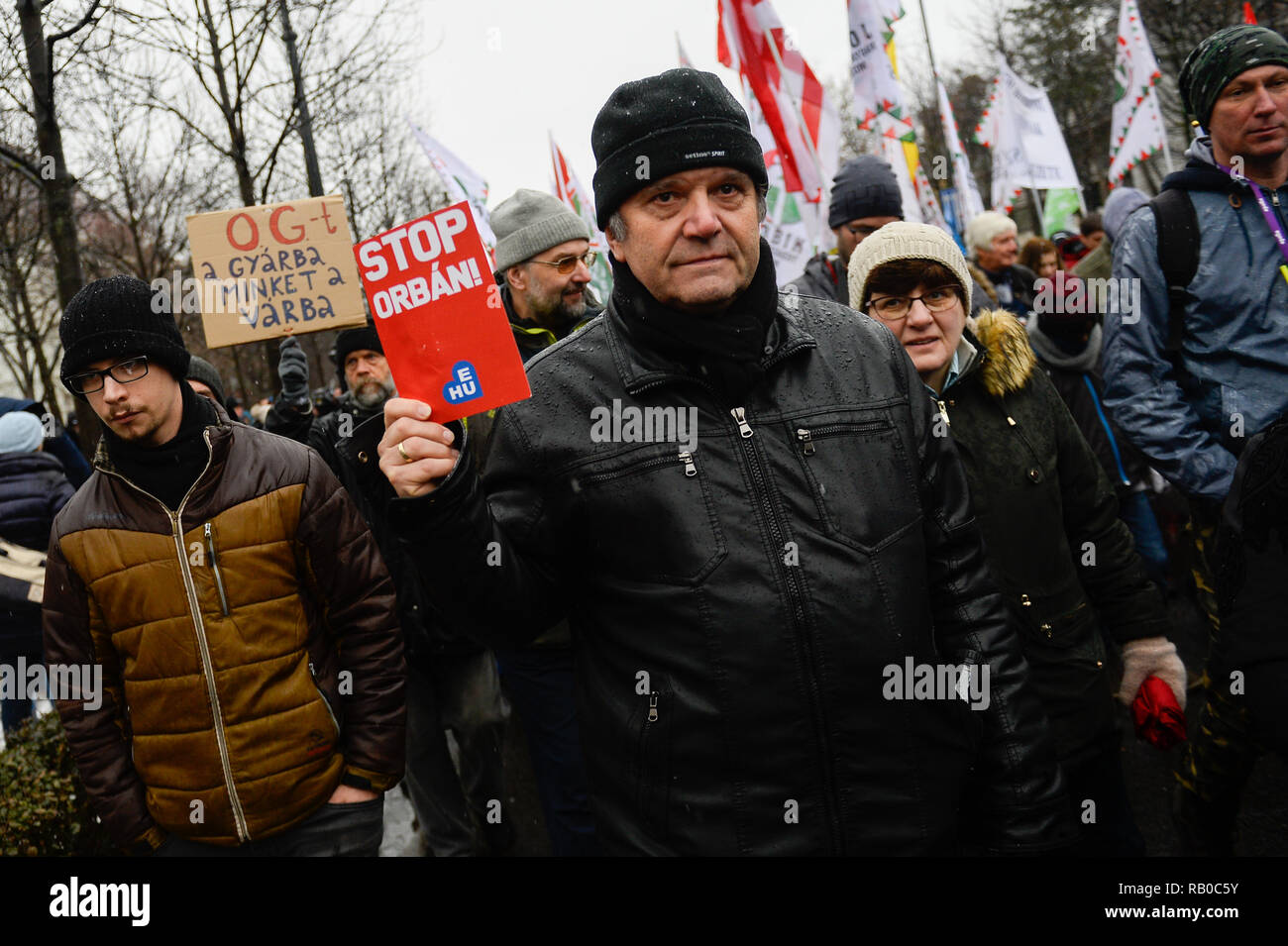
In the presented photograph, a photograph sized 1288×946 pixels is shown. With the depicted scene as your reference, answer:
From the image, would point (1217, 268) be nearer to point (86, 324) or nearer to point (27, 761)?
point (86, 324)

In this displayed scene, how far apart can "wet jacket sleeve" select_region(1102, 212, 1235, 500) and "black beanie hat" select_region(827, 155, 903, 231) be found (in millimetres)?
1618

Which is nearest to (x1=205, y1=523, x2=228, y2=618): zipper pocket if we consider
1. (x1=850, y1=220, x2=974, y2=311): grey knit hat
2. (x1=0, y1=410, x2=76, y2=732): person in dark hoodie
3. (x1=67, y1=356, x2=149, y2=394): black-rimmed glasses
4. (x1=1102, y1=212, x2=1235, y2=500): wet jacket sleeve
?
(x1=67, y1=356, x2=149, y2=394): black-rimmed glasses

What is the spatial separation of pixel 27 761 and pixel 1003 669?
152 inches

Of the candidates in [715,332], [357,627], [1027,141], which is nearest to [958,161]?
[1027,141]

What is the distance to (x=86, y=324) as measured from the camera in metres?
2.71

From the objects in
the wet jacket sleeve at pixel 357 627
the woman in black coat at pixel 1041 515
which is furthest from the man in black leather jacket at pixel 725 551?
the wet jacket sleeve at pixel 357 627

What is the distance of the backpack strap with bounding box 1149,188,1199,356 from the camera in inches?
124

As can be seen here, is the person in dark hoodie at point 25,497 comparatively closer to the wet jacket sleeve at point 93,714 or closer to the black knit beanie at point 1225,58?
the wet jacket sleeve at point 93,714

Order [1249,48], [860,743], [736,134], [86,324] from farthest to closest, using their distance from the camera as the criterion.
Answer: [1249,48]
[86,324]
[736,134]
[860,743]

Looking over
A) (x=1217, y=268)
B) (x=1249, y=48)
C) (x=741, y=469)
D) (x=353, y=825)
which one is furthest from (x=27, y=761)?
(x=1249, y=48)

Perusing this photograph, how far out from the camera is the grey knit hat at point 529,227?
3992mm

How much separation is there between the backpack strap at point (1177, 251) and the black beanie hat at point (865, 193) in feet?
5.59

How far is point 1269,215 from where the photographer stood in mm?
3076
